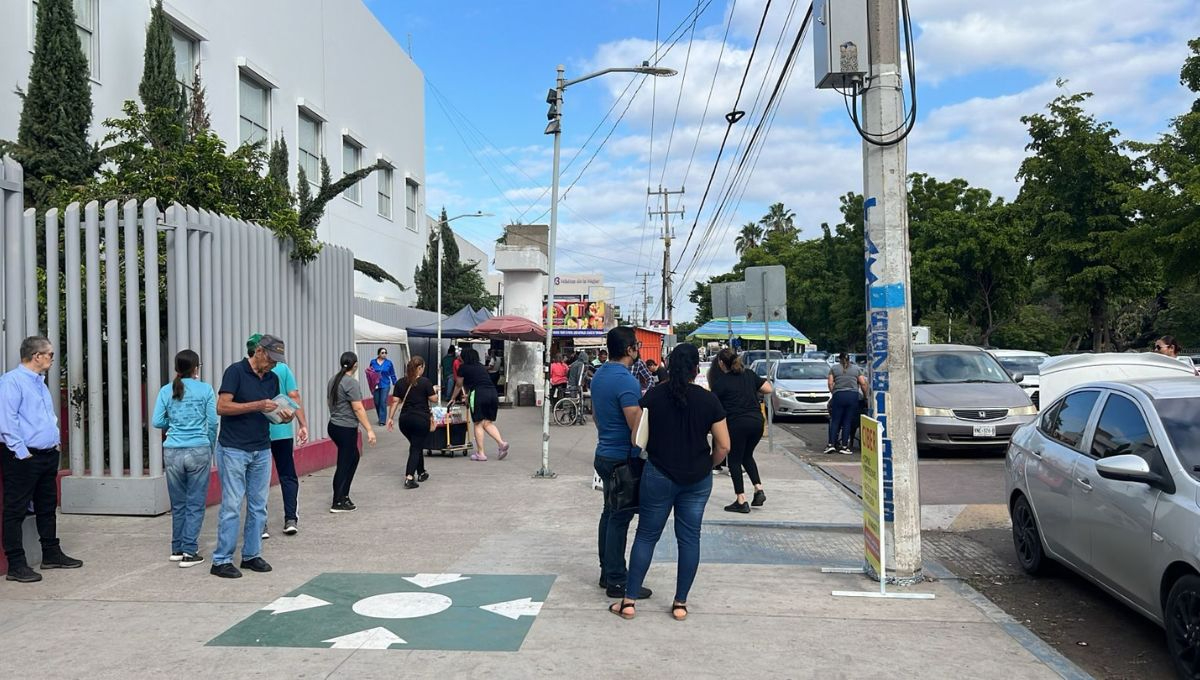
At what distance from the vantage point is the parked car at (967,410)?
13281 millimetres

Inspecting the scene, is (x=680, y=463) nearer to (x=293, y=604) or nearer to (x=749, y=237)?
(x=293, y=604)

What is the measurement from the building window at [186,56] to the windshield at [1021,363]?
2079cm

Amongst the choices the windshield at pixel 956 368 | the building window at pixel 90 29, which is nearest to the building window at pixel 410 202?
the building window at pixel 90 29

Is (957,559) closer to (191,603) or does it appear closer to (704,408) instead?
(704,408)

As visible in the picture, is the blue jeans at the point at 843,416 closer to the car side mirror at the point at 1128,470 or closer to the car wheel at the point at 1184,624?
the car side mirror at the point at 1128,470

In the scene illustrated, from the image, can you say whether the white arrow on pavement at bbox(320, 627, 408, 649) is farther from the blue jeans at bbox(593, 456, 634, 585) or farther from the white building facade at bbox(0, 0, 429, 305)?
the white building facade at bbox(0, 0, 429, 305)

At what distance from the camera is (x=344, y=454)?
9.40 metres

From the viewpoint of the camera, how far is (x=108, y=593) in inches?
245

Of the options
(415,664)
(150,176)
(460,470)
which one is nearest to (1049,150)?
(460,470)

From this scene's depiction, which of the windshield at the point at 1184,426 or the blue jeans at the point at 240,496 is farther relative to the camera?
the blue jeans at the point at 240,496

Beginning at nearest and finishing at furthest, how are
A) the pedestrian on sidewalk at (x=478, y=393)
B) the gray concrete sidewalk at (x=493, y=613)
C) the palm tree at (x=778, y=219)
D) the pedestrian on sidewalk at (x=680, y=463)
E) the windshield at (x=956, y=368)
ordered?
the gray concrete sidewalk at (x=493, y=613) → the pedestrian on sidewalk at (x=680, y=463) → the pedestrian on sidewalk at (x=478, y=393) → the windshield at (x=956, y=368) → the palm tree at (x=778, y=219)

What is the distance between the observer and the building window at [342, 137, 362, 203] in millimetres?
30406

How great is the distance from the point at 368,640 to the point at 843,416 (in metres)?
11.0

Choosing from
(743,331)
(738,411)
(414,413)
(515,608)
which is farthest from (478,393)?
(743,331)
